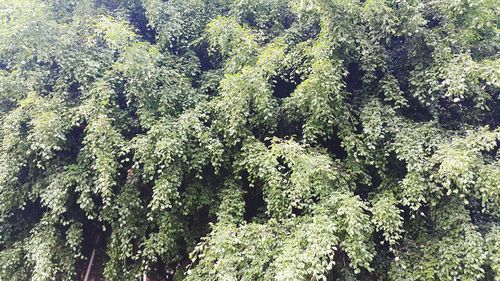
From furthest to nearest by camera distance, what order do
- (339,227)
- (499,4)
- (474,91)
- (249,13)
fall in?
(249,13)
(499,4)
(474,91)
(339,227)

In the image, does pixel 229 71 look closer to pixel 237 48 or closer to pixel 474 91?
pixel 237 48

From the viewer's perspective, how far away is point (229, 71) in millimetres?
4234

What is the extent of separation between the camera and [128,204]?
382 centimetres

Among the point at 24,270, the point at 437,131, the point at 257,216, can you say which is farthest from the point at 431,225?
the point at 24,270

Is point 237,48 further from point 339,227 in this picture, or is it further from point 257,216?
point 339,227

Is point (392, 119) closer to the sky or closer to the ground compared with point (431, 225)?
closer to the sky

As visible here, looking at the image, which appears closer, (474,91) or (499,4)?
(474,91)

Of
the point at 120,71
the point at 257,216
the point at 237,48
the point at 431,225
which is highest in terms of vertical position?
the point at 120,71

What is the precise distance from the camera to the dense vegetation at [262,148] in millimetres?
3176

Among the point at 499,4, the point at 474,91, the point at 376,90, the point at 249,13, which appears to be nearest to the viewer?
the point at 474,91

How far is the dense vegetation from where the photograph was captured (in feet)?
10.4

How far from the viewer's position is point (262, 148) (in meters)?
3.69

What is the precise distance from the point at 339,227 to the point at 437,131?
1.51 m

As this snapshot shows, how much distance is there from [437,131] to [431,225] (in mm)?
966
